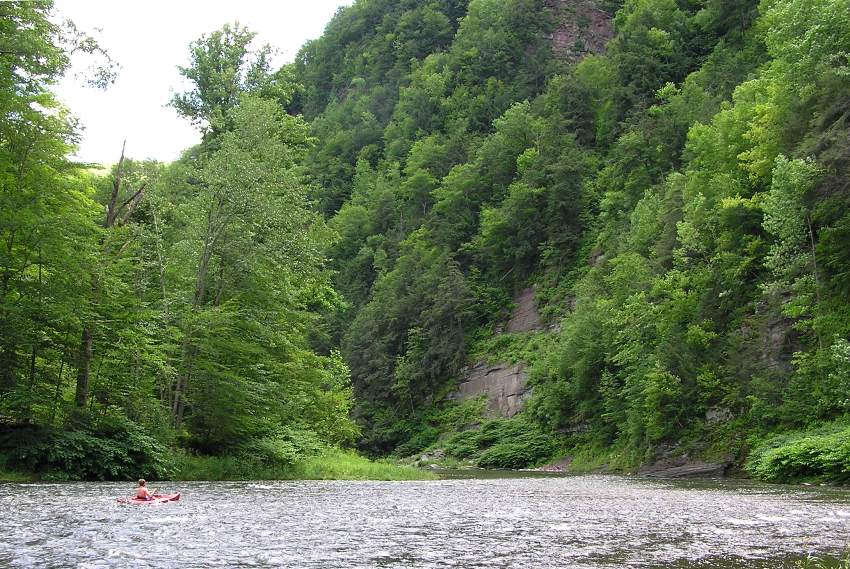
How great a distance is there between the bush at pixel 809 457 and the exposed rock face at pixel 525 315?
36.3 m

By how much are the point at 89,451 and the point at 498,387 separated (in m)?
41.6

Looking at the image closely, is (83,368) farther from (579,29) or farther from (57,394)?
(579,29)

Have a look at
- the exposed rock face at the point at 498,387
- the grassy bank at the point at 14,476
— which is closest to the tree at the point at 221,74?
the grassy bank at the point at 14,476

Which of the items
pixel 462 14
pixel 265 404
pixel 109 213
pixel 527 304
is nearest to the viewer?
pixel 109 213

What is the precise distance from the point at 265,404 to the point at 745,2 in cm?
6449

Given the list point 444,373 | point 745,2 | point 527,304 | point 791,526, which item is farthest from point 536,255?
point 791,526

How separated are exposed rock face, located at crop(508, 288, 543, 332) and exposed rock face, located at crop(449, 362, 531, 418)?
185 inches

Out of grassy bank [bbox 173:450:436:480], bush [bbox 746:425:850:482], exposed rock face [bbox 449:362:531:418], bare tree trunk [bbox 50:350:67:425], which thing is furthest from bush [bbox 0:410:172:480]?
exposed rock face [bbox 449:362:531:418]

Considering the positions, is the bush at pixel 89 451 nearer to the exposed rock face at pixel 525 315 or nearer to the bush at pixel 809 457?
the bush at pixel 809 457

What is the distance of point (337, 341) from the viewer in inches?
3268

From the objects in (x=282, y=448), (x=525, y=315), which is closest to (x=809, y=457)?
(x=282, y=448)

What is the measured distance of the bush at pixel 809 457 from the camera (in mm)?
23078

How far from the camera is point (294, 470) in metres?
29.5

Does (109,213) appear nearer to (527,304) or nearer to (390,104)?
(527,304)
